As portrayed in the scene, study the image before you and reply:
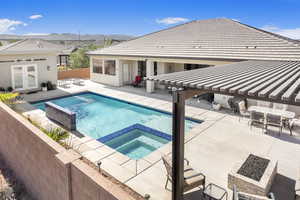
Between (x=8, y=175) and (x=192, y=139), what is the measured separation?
7113mm

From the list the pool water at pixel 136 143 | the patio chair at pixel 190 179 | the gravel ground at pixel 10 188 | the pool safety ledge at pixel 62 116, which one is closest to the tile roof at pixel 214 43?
the pool water at pixel 136 143

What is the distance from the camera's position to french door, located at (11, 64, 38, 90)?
16578 millimetres

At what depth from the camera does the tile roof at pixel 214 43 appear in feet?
39.0

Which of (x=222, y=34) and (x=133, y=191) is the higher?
(x=222, y=34)

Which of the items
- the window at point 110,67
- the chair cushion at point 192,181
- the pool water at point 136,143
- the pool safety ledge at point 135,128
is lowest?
the pool water at point 136,143

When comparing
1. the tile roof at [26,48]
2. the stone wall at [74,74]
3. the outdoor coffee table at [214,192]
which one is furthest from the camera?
the stone wall at [74,74]

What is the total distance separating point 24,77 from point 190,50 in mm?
14169

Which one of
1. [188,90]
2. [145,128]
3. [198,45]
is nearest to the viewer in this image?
[188,90]

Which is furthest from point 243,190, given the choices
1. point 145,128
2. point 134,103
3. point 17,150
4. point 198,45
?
point 198,45

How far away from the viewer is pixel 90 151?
7367 mm

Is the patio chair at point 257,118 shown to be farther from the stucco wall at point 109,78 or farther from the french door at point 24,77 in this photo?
the french door at point 24,77

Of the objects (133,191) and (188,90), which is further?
(133,191)

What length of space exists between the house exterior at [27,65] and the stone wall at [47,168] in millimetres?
10600

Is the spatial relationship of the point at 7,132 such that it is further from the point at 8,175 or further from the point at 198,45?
the point at 198,45
